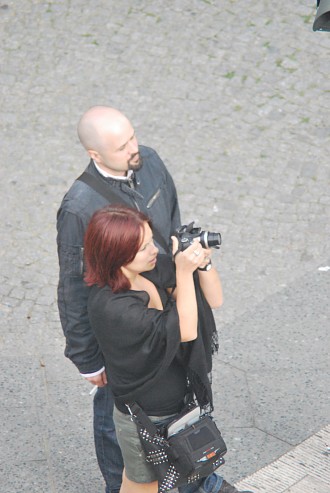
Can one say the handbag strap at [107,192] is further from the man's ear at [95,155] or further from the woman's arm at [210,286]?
the woman's arm at [210,286]

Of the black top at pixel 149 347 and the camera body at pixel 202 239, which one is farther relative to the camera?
the camera body at pixel 202 239

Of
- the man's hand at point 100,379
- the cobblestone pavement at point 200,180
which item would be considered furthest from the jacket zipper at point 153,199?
the cobblestone pavement at point 200,180

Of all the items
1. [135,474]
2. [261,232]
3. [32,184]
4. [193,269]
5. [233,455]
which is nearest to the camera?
[193,269]

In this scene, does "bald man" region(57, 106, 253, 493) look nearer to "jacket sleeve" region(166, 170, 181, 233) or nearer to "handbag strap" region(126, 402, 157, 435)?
"jacket sleeve" region(166, 170, 181, 233)

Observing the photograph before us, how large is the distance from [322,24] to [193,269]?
3.78 feet

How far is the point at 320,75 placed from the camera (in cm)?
847

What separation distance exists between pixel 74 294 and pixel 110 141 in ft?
2.29

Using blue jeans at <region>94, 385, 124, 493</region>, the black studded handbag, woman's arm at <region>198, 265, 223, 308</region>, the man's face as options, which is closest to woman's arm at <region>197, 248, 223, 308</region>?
woman's arm at <region>198, 265, 223, 308</region>

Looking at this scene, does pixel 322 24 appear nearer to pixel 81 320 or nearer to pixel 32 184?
pixel 81 320

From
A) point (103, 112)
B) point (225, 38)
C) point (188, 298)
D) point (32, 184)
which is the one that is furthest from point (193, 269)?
point (225, 38)

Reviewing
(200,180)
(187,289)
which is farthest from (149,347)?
(200,180)

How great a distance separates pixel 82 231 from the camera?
4.12m

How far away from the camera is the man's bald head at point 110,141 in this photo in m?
4.19

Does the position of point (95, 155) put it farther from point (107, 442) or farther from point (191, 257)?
point (107, 442)
